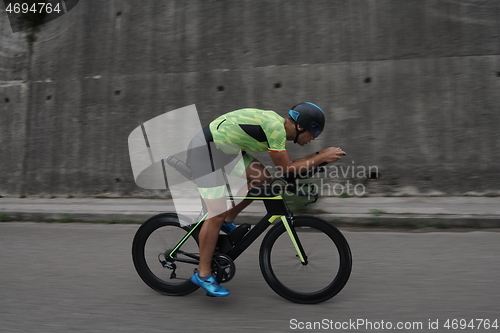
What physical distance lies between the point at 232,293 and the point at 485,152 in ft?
21.6

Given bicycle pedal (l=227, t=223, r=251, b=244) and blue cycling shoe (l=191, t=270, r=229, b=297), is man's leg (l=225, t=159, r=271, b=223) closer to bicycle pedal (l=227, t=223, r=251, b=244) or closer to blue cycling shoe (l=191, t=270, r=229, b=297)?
bicycle pedal (l=227, t=223, r=251, b=244)

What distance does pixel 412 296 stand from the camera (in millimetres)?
3676

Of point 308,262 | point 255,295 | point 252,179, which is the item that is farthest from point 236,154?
point 255,295

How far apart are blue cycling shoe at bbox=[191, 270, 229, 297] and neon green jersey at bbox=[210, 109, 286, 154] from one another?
42.7 inches

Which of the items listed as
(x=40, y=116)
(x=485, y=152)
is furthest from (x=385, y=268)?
(x=40, y=116)

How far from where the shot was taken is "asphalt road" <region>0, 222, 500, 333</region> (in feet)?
10.8

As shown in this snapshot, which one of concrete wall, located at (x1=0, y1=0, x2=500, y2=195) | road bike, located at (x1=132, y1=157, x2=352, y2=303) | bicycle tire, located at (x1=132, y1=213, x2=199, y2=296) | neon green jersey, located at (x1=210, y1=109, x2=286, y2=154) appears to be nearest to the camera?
neon green jersey, located at (x1=210, y1=109, x2=286, y2=154)

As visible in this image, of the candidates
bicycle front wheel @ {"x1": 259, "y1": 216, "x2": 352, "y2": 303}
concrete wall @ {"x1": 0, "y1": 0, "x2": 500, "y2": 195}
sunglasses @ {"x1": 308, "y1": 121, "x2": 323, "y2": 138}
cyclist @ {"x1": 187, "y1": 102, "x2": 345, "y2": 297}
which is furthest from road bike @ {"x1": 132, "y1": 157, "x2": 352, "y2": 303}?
concrete wall @ {"x1": 0, "y1": 0, "x2": 500, "y2": 195}

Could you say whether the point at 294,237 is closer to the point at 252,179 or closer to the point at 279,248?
the point at 279,248

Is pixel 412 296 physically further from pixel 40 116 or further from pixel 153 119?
pixel 40 116

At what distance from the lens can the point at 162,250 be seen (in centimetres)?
396

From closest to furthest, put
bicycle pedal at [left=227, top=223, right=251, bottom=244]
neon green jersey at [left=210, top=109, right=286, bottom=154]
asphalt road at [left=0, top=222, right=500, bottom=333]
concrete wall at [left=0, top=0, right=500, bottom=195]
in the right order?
asphalt road at [left=0, top=222, right=500, bottom=333] < neon green jersey at [left=210, top=109, right=286, bottom=154] < bicycle pedal at [left=227, top=223, right=251, bottom=244] < concrete wall at [left=0, top=0, right=500, bottom=195]

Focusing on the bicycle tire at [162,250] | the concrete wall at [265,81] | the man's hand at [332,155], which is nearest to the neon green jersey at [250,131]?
the man's hand at [332,155]

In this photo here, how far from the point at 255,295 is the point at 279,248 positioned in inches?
20.7
